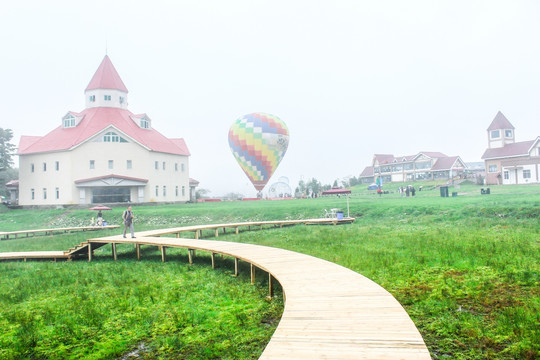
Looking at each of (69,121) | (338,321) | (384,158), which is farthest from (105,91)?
(384,158)

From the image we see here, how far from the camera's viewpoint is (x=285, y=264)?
9.50m

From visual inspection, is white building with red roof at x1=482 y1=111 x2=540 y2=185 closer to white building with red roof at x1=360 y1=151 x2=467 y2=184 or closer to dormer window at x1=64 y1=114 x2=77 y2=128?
white building with red roof at x1=360 y1=151 x2=467 y2=184

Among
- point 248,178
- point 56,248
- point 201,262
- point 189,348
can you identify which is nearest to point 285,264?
point 189,348

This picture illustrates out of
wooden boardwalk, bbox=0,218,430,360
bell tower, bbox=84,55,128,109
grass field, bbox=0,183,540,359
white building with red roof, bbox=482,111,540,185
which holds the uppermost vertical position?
bell tower, bbox=84,55,128,109

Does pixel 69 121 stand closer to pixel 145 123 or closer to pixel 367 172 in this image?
pixel 145 123

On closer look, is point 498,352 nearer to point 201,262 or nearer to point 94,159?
point 201,262

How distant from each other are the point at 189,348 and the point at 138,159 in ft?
156

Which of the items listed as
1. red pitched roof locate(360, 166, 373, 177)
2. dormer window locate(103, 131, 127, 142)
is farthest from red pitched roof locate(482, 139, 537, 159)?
dormer window locate(103, 131, 127, 142)

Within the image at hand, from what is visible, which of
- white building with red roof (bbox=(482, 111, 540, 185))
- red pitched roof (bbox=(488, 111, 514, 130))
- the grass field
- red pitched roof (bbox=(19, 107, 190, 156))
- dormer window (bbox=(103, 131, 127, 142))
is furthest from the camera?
red pitched roof (bbox=(488, 111, 514, 130))

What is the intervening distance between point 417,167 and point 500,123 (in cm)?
1851

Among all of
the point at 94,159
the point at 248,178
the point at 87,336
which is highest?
the point at 94,159

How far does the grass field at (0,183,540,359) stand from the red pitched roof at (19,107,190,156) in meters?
36.8

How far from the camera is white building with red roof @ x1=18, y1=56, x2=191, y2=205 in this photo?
48.5 meters

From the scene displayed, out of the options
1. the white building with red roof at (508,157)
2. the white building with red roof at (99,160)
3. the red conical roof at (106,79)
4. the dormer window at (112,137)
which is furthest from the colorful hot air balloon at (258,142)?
the white building with red roof at (508,157)
